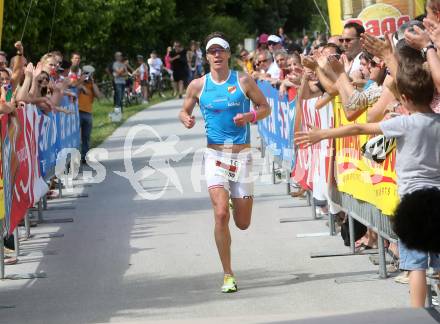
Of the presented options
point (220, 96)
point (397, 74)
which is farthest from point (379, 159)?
point (220, 96)

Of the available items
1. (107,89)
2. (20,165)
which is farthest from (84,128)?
(107,89)

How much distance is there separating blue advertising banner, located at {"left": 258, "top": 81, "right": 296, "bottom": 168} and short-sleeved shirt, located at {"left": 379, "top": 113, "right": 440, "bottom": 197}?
7.71 metres

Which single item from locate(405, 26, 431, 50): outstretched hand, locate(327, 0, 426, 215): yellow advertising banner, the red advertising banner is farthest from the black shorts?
locate(405, 26, 431, 50): outstretched hand

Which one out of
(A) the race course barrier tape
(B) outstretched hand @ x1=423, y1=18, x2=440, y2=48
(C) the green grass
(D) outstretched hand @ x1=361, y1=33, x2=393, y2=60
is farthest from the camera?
(C) the green grass

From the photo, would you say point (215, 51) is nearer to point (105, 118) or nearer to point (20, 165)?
point (20, 165)

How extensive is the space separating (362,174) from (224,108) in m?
1.31

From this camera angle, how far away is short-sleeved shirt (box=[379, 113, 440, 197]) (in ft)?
22.1

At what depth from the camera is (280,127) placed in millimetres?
16656

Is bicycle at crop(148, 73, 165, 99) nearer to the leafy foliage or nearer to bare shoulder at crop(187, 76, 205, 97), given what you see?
the leafy foliage

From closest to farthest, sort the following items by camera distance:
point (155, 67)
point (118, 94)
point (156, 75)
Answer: point (118, 94)
point (156, 75)
point (155, 67)

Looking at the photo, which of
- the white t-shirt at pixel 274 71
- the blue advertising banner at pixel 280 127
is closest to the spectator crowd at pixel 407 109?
the blue advertising banner at pixel 280 127

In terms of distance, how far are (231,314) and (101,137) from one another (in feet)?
64.8

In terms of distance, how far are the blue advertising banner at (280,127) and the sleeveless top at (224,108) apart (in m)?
4.50

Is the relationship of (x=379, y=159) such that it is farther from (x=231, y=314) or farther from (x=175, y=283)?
(x=175, y=283)
